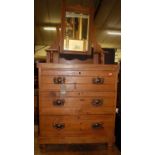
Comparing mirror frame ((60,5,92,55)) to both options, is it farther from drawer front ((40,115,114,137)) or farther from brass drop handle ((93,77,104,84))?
drawer front ((40,115,114,137))

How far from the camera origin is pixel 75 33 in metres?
2.05

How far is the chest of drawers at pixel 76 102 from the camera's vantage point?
188cm

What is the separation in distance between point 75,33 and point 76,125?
39.5 inches

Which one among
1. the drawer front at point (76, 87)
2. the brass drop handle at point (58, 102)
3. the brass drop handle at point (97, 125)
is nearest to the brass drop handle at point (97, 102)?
the drawer front at point (76, 87)

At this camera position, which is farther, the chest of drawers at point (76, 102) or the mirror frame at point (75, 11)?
the mirror frame at point (75, 11)

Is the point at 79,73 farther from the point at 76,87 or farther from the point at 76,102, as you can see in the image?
the point at 76,102

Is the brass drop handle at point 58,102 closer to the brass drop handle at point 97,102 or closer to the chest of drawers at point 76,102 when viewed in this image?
the chest of drawers at point 76,102

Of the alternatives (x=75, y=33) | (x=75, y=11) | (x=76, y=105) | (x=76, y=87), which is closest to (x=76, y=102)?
(x=76, y=105)
